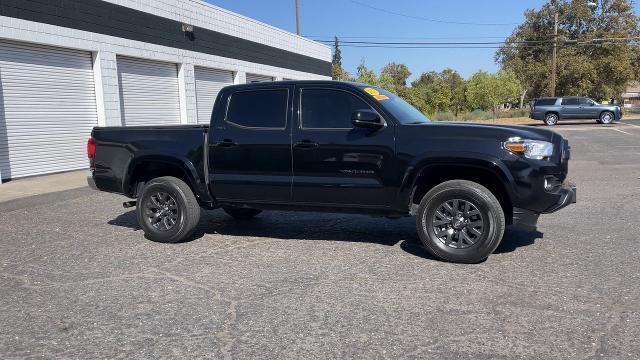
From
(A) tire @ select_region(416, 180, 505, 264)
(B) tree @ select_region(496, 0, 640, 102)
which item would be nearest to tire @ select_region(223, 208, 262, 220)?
(A) tire @ select_region(416, 180, 505, 264)

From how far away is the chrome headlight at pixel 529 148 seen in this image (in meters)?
5.11

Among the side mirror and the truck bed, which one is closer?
the side mirror

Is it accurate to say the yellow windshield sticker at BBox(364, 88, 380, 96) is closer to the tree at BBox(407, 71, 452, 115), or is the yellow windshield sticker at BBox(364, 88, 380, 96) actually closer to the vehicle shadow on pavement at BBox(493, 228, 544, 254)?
the vehicle shadow on pavement at BBox(493, 228, 544, 254)

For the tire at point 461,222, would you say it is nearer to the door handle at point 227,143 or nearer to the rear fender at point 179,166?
the door handle at point 227,143

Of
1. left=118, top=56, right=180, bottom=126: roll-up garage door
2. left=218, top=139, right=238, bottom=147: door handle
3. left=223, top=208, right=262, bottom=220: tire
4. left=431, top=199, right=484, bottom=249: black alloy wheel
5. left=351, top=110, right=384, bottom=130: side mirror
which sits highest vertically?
left=118, top=56, right=180, bottom=126: roll-up garage door

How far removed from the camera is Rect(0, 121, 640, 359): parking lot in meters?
3.60

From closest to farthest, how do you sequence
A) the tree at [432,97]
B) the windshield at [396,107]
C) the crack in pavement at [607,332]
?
1. the crack in pavement at [607,332]
2. the windshield at [396,107]
3. the tree at [432,97]

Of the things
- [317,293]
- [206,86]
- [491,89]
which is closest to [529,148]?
[317,293]

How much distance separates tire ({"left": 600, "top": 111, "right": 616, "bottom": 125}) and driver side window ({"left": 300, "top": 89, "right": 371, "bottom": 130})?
32247 millimetres

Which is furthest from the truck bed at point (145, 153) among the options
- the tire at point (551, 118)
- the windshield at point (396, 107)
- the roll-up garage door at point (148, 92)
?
the tire at point (551, 118)

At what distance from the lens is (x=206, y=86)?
20016mm

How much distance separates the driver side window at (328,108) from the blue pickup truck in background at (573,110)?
104 ft

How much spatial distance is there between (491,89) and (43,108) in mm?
42622

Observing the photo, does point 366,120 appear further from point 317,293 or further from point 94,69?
point 94,69
